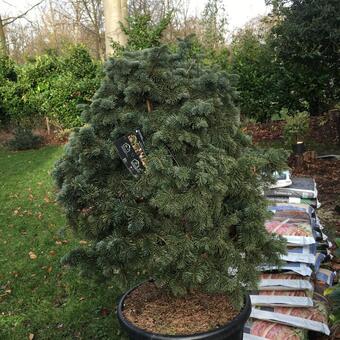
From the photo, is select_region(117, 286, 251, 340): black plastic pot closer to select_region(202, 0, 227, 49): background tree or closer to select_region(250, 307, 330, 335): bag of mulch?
select_region(250, 307, 330, 335): bag of mulch

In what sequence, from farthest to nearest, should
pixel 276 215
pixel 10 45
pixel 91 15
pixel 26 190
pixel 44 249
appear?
pixel 10 45 < pixel 91 15 < pixel 26 190 < pixel 44 249 < pixel 276 215

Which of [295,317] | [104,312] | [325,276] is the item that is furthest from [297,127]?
[104,312]

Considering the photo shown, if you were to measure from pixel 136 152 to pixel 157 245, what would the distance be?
0.49 m

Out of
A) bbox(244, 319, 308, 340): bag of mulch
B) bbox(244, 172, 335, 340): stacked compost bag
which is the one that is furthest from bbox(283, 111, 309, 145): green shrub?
bbox(244, 319, 308, 340): bag of mulch

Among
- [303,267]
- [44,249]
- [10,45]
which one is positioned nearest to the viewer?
[303,267]

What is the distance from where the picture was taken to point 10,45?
25406 millimetres

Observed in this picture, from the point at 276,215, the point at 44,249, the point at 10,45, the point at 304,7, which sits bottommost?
the point at 44,249

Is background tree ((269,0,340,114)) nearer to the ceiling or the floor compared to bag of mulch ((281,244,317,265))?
nearer to the ceiling

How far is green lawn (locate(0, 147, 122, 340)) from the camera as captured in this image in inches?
127

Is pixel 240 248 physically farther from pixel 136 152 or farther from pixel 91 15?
pixel 91 15

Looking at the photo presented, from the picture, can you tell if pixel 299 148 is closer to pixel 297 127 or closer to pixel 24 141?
pixel 297 127

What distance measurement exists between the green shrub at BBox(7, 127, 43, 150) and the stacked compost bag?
9.90 meters

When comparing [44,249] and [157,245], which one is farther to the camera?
[44,249]

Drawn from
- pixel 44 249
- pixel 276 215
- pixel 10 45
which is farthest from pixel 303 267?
pixel 10 45
